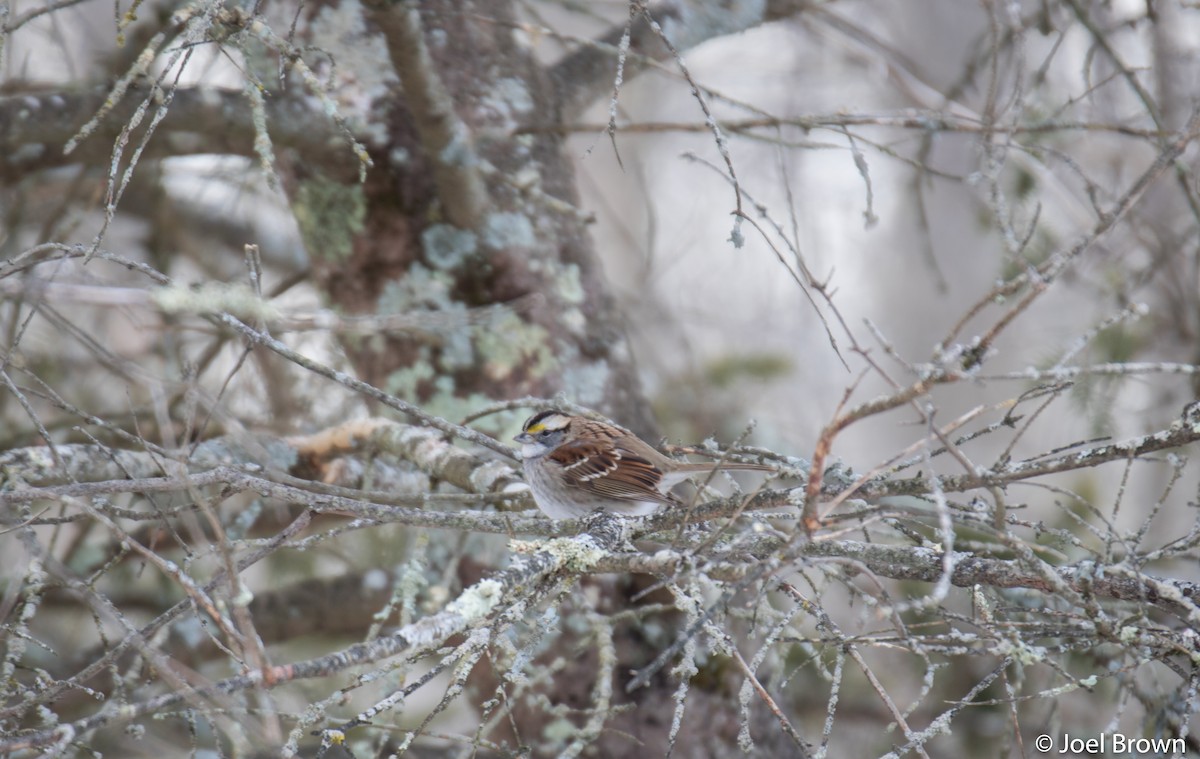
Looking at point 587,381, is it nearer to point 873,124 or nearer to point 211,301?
point 873,124

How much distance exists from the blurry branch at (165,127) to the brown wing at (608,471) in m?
1.41

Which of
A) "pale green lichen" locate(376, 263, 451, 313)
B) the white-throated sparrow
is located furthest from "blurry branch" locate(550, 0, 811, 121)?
the white-throated sparrow

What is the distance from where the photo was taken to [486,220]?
3.65 meters

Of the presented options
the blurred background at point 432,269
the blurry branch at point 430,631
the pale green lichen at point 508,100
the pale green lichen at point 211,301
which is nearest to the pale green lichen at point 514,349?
the blurred background at point 432,269

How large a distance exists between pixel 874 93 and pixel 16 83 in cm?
805

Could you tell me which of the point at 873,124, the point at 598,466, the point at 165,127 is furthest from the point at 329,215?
the point at 873,124

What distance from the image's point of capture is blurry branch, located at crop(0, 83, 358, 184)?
309cm

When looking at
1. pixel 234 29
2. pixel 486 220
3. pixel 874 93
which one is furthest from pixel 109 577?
pixel 874 93

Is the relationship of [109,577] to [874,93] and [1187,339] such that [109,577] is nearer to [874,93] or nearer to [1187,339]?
[1187,339]

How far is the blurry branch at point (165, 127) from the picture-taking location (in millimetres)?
3086

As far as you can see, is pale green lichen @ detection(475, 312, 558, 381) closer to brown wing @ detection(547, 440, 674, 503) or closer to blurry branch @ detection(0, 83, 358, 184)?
brown wing @ detection(547, 440, 674, 503)

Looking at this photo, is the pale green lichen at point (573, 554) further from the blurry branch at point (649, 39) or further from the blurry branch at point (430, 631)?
the blurry branch at point (649, 39)

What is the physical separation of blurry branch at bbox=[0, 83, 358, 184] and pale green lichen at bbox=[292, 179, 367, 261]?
0.19 meters

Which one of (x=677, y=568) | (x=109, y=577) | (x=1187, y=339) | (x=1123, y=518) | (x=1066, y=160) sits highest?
(x=1123, y=518)
